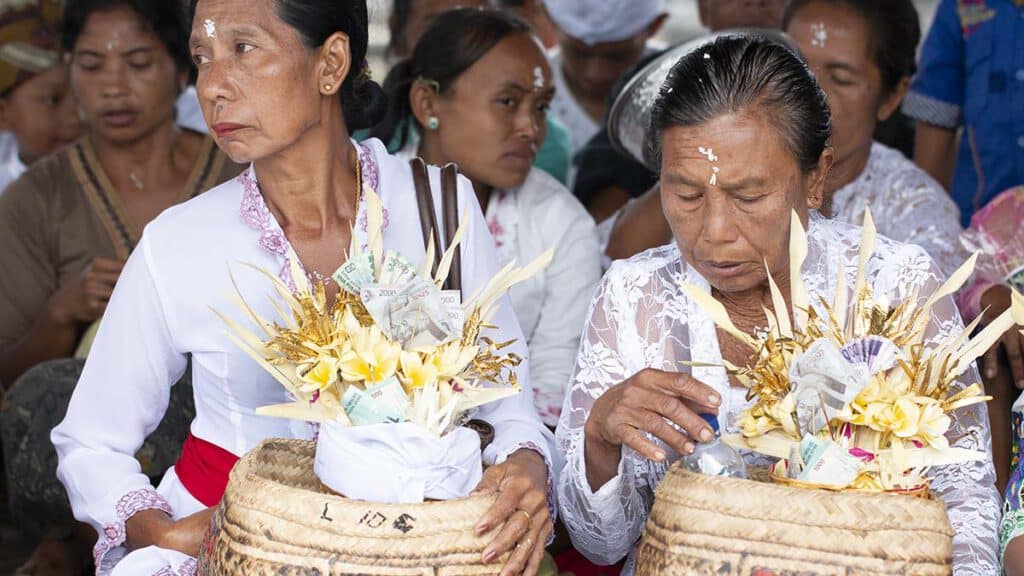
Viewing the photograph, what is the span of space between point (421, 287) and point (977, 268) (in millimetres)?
1770

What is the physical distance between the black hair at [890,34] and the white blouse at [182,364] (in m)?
1.62

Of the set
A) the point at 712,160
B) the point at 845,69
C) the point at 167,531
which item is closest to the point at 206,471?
the point at 167,531

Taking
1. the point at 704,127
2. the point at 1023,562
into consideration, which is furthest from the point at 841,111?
the point at 1023,562

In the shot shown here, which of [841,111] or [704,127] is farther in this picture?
[841,111]

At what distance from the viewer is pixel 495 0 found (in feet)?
18.8

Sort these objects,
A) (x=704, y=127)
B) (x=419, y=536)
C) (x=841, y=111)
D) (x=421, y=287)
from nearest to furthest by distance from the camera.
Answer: (x=419, y=536) < (x=421, y=287) < (x=704, y=127) < (x=841, y=111)

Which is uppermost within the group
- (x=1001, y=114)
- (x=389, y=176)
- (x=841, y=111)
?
(x=389, y=176)

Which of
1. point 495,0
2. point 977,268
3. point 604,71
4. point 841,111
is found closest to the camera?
point 977,268

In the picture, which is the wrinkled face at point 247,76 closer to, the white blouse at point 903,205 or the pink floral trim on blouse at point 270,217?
the pink floral trim on blouse at point 270,217

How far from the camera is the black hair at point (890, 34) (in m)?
3.73

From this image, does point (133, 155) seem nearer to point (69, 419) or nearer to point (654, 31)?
point (69, 419)

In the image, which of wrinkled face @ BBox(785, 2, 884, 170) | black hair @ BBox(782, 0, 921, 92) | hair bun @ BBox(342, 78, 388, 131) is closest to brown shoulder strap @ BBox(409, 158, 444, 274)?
hair bun @ BBox(342, 78, 388, 131)

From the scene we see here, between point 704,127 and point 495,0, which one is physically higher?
point 704,127

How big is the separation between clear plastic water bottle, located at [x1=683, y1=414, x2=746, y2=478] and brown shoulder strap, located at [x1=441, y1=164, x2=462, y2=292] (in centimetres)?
66
